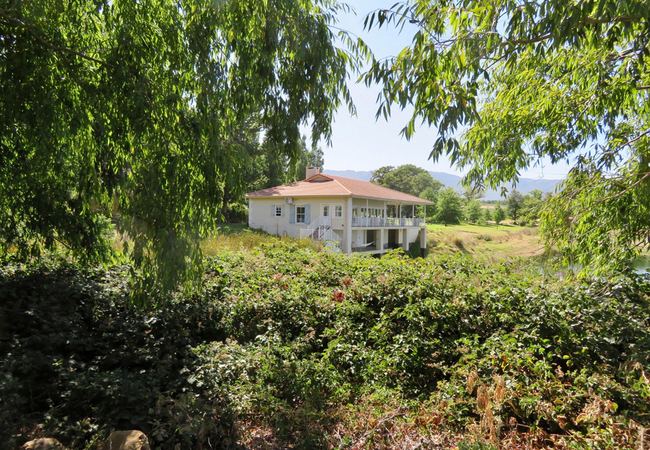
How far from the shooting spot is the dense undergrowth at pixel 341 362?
2955mm

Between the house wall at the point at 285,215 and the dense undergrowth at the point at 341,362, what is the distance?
1667cm

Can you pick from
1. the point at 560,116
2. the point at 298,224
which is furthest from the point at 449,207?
the point at 560,116

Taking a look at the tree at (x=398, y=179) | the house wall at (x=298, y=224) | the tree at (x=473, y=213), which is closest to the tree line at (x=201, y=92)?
the house wall at (x=298, y=224)

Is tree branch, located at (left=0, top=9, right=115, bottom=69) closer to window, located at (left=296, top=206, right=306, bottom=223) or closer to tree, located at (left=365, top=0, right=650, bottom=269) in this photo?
tree, located at (left=365, top=0, right=650, bottom=269)

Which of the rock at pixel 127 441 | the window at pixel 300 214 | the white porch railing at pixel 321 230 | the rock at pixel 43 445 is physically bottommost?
the rock at pixel 127 441

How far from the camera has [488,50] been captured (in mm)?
2699

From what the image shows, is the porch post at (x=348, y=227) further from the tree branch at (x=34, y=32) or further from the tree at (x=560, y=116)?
the tree branch at (x=34, y=32)

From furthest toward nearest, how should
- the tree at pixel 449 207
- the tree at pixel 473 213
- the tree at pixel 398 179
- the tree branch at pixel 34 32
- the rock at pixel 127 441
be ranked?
the tree at pixel 398 179 < the tree at pixel 473 213 < the tree at pixel 449 207 < the tree branch at pixel 34 32 < the rock at pixel 127 441

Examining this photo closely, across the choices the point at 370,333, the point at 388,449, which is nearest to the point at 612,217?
the point at 370,333

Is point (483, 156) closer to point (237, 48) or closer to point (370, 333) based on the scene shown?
point (370, 333)

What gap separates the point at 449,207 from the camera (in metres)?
52.6

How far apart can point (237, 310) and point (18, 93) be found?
3.77 m

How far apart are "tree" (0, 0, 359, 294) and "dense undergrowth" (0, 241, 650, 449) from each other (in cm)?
120

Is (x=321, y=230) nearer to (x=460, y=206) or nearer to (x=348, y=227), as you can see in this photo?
(x=348, y=227)
